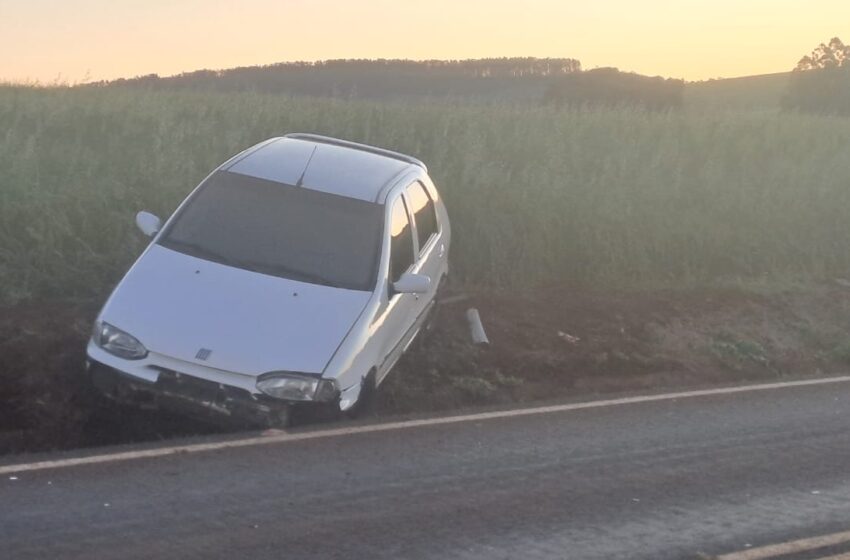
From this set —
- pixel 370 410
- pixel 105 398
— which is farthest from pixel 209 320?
pixel 370 410

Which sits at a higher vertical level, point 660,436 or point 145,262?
point 145,262

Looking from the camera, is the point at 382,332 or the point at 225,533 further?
the point at 382,332

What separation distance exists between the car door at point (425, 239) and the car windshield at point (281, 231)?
765 millimetres

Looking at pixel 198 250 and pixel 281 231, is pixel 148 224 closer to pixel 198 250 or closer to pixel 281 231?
pixel 198 250

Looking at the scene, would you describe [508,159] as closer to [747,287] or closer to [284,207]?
[747,287]

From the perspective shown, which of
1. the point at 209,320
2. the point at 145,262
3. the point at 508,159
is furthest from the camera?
the point at 508,159

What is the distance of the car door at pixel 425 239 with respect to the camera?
1004cm

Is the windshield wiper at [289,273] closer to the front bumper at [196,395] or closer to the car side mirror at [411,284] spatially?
the car side mirror at [411,284]

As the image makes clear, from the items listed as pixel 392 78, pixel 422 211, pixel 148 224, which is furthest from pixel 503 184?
pixel 392 78

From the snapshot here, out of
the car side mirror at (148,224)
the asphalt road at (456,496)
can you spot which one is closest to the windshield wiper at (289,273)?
the car side mirror at (148,224)

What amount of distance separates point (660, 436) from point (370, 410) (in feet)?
6.76

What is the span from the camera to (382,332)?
867cm

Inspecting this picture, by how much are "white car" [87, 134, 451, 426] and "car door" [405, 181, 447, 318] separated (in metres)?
0.02

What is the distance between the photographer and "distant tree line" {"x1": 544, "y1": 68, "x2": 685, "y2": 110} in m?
35.3
